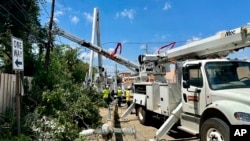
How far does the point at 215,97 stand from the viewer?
802 centimetres

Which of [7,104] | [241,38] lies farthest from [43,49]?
[241,38]

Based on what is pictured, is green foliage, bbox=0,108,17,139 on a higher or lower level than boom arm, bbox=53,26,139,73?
lower

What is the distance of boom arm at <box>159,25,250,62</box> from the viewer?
346 inches

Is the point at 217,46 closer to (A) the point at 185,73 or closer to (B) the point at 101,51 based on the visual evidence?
(A) the point at 185,73

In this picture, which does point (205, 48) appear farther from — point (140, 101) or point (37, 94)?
point (37, 94)

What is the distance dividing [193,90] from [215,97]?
102 cm

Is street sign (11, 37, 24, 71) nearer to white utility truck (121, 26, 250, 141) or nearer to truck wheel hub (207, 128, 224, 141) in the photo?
white utility truck (121, 26, 250, 141)

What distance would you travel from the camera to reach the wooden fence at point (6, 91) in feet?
32.0

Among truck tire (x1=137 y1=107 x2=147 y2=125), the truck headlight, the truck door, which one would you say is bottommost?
truck tire (x1=137 y1=107 x2=147 y2=125)

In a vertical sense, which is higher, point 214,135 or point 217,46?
point 217,46

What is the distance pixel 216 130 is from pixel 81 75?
26933 millimetres

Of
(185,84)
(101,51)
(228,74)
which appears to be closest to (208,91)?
(228,74)

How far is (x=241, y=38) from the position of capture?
28.7ft

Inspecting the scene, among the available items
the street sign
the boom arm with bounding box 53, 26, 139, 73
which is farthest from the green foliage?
the boom arm with bounding box 53, 26, 139, 73
